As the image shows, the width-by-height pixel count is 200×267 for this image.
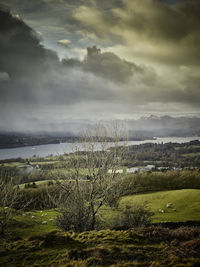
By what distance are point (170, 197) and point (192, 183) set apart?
2488cm

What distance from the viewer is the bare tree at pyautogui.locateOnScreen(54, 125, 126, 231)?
1370 centimetres

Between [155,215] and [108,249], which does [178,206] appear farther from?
[108,249]

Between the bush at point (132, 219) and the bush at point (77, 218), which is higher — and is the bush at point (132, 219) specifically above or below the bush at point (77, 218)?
below

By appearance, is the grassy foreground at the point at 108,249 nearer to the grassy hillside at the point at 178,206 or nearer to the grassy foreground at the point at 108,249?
the grassy foreground at the point at 108,249

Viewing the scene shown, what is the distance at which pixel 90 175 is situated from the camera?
1434 cm

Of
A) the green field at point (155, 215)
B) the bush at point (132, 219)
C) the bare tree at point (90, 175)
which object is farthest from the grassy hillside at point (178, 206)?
the bare tree at point (90, 175)

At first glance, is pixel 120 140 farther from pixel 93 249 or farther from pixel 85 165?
pixel 93 249

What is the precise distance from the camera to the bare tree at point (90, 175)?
539 inches

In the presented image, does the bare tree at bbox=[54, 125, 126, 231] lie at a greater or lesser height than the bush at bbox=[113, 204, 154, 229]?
greater

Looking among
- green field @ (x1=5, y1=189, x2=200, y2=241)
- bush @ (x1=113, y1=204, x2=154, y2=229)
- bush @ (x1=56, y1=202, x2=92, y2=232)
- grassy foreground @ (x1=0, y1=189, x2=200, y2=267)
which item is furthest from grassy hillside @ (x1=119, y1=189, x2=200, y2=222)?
grassy foreground @ (x1=0, y1=189, x2=200, y2=267)

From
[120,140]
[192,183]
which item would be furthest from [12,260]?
[192,183]

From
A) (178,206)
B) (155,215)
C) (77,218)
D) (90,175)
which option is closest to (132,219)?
(77,218)

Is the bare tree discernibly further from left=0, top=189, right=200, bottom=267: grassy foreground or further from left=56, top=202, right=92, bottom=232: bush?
left=0, top=189, right=200, bottom=267: grassy foreground

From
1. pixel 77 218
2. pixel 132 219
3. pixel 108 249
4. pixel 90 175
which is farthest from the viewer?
pixel 132 219
